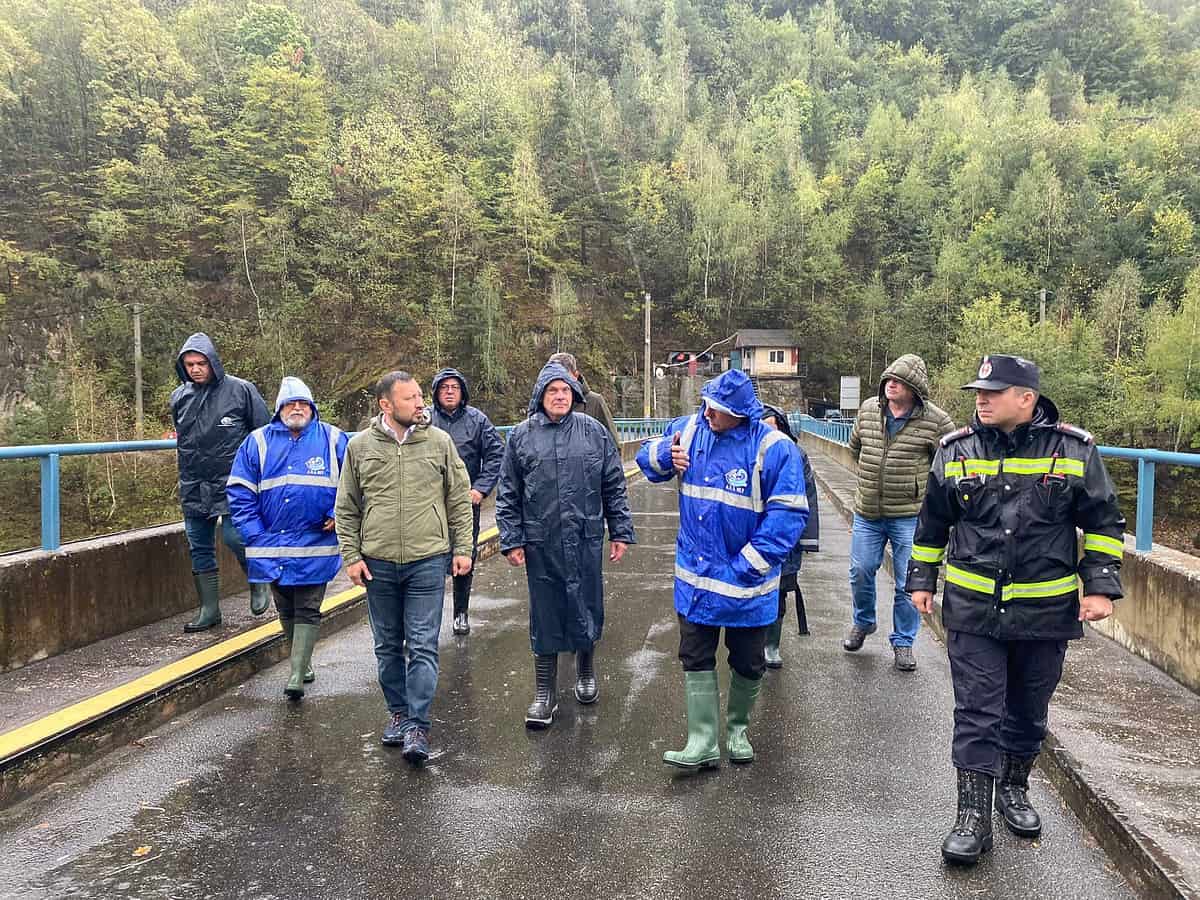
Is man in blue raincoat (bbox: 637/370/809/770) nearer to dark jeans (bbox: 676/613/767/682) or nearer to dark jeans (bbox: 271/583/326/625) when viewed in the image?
dark jeans (bbox: 676/613/767/682)

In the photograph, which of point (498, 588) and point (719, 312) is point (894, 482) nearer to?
point (498, 588)

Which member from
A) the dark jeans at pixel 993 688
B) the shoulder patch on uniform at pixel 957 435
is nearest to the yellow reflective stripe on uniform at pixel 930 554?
the dark jeans at pixel 993 688

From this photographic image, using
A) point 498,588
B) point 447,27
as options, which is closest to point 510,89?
point 447,27

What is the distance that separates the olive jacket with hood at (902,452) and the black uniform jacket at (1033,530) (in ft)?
7.86

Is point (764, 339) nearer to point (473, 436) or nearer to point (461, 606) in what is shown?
point (473, 436)

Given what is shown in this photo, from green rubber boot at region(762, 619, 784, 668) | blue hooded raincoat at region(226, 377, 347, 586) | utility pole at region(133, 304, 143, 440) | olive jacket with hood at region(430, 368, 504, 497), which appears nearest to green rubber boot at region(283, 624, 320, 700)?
blue hooded raincoat at region(226, 377, 347, 586)

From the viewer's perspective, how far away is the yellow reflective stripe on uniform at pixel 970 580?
3350mm

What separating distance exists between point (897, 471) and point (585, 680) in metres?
2.51

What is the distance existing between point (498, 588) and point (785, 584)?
331 centimetres

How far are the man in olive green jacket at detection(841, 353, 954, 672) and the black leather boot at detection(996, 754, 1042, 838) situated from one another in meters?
2.20

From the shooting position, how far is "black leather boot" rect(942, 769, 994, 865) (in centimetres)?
320

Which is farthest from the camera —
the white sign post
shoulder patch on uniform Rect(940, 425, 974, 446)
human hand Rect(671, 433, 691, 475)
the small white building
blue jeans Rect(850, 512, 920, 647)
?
the small white building

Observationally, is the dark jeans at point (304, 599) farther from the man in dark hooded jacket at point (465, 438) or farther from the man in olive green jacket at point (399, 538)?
the man in dark hooded jacket at point (465, 438)

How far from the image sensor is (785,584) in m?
6.31
